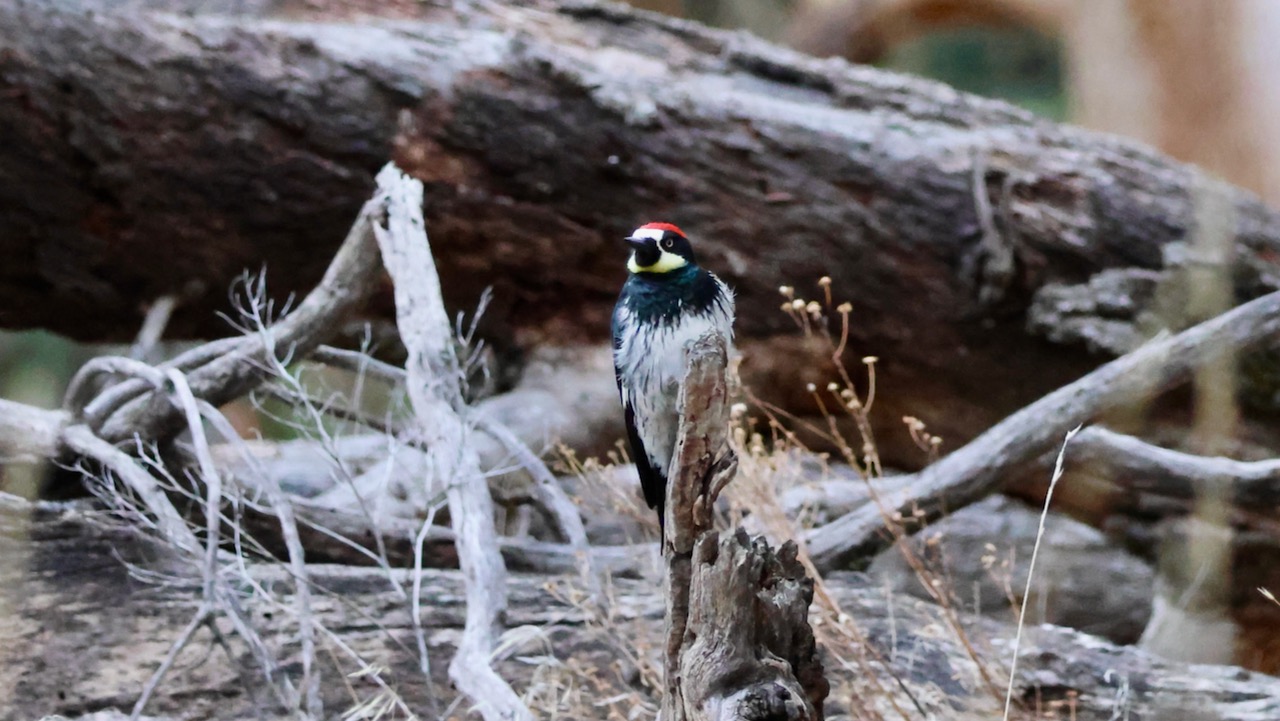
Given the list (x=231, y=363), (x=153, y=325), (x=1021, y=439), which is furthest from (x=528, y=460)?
(x=153, y=325)

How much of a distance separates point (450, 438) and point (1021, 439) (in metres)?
1.63

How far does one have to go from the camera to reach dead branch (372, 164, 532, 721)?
7.01ft

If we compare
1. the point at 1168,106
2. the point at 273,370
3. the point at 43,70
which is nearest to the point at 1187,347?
the point at 273,370

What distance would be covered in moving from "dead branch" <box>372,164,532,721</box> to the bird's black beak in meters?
0.60

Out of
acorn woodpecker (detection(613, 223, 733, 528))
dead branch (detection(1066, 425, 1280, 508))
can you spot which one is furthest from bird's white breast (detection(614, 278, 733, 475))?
dead branch (detection(1066, 425, 1280, 508))

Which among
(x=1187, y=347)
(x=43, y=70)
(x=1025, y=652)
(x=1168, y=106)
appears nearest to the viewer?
(x=1025, y=652)

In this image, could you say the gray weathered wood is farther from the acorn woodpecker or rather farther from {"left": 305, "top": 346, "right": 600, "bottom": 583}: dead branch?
the acorn woodpecker

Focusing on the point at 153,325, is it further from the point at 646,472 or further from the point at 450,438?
the point at 646,472

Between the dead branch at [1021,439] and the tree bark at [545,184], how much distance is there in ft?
2.53

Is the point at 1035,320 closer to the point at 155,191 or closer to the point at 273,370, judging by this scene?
the point at 273,370

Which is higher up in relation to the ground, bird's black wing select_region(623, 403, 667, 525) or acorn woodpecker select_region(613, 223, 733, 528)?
acorn woodpecker select_region(613, 223, 733, 528)

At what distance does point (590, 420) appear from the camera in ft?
12.8

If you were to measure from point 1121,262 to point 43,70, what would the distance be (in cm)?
393

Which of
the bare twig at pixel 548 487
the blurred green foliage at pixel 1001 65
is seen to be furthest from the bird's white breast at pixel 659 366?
the blurred green foliage at pixel 1001 65
